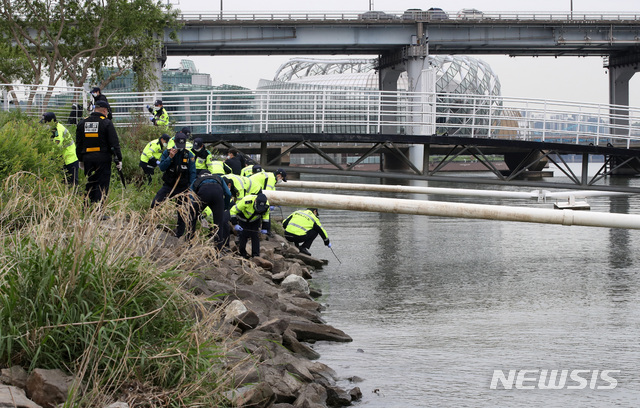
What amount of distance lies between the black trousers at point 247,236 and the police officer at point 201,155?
1312mm

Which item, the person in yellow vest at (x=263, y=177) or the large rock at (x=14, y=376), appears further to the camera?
the person in yellow vest at (x=263, y=177)

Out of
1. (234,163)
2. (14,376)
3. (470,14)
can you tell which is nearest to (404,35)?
(470,14)

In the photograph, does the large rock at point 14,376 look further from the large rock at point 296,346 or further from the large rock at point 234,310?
the large rock at point 296,346

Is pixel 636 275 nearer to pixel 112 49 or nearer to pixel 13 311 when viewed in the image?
pixel 13 311

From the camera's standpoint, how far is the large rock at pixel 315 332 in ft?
30.0

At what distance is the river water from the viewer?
25.0 ft

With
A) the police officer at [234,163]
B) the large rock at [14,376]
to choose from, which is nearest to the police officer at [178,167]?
the police officer at [234,163]

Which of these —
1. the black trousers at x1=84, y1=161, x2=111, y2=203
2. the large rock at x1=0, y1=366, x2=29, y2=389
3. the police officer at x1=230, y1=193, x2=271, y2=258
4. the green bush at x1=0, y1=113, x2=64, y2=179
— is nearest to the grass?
the large rock at x1=0, y1=366, x2=29, y2=389

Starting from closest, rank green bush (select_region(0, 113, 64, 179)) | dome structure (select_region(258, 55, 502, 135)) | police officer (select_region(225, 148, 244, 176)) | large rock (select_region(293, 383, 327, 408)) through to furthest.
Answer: large rock (select_region(293, 383, 327, 408))
green bush (select_region(0, 113, 64, 179))
police officer (select_region(225, 148, 244, 176))
dome structure (select_region(258, 55, 502, 135))

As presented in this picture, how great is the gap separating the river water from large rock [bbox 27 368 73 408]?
2.98 metres

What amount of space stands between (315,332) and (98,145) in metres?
5.10

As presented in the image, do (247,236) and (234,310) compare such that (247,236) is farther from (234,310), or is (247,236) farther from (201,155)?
(234,310)

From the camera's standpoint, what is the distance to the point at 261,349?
7.26 m

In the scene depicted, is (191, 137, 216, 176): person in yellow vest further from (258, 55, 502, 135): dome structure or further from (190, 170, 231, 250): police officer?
(258, 55, 502, 135): dome structure
